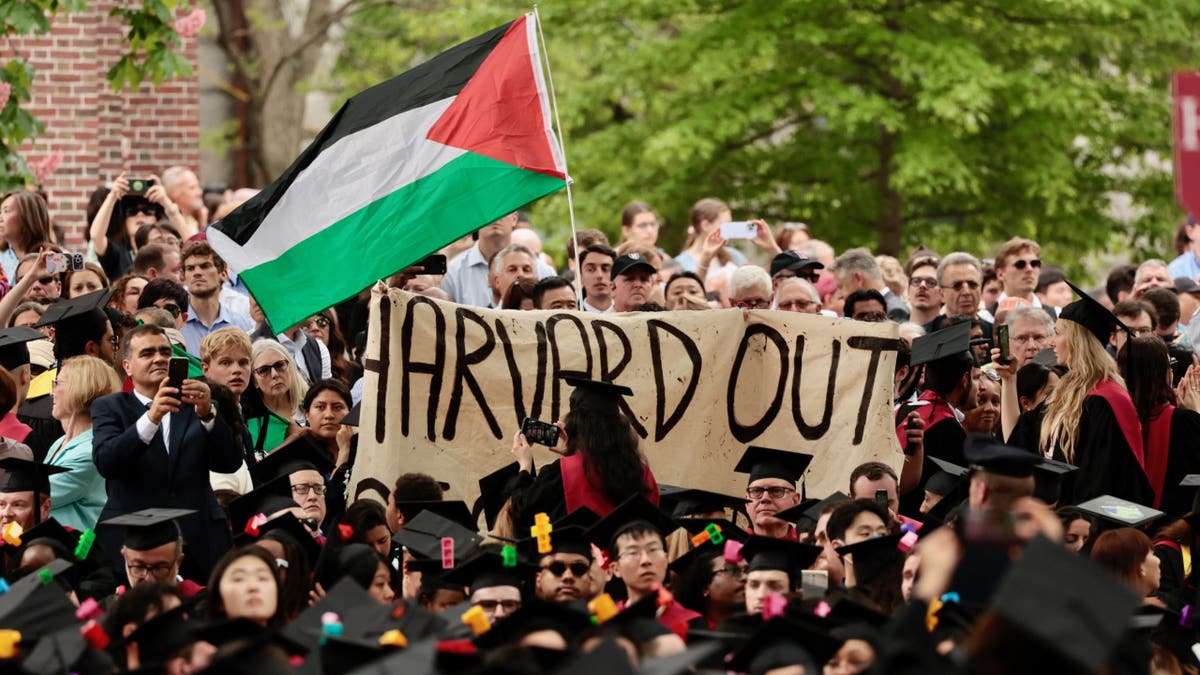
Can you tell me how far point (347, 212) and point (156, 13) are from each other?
3539 mm

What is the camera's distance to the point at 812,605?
7.48m

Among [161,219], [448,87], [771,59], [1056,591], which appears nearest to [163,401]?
[448,87]

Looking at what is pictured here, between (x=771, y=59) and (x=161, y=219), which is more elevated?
(x=771, y=59)

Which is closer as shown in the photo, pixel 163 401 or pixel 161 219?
pixel 163 401

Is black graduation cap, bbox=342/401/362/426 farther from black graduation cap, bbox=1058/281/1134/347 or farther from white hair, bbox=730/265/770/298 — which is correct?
black graduation cap, bbox=1058/281/1134/347

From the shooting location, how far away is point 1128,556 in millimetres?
8336

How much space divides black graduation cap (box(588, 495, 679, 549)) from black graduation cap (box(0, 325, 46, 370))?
11.3 feet

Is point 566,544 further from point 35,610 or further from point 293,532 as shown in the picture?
point 35,610

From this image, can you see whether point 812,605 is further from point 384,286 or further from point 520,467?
point 384,286

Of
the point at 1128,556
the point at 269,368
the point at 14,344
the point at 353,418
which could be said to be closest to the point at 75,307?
the point at 14,344

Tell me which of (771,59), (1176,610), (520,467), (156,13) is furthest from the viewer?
(771,59)

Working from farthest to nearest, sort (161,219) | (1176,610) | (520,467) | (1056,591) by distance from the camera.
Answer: (161,219) → (520,467) → (1176,610) → (1056,591)

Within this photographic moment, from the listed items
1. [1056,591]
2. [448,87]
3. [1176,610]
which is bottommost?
[1176,610]

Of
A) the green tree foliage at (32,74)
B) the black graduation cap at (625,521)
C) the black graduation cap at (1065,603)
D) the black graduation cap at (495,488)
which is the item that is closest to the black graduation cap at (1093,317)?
the black graduation cap at (625,521)
